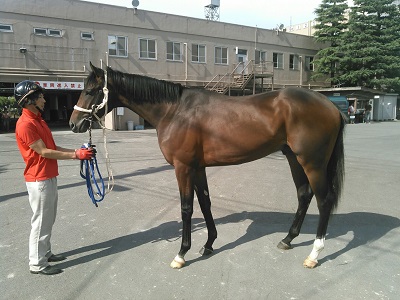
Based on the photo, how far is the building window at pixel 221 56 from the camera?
92.9 feet

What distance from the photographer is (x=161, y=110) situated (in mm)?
3629

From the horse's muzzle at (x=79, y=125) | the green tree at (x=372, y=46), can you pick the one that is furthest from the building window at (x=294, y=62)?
the horse's muzzle at (x=79, y=125)

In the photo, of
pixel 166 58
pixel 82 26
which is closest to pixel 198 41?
pixel 166 58

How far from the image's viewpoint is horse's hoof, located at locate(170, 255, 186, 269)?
10.9 feet

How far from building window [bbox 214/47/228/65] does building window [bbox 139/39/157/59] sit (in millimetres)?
6074

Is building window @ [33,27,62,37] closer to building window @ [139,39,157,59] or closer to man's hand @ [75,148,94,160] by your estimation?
building window @ [139,39,157,59]

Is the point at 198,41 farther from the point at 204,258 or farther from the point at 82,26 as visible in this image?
the point at 204,258

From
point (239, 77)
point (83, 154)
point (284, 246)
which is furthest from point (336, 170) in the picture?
point (239, 77)

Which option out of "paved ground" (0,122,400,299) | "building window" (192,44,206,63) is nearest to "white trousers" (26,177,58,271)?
"paved ground" (0,122,400,299)

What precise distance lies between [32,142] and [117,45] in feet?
74.4

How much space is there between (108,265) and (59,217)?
1865mm

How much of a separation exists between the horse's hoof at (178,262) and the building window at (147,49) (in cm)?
2338

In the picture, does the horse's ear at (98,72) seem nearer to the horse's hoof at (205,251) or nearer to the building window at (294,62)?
the horse's hoof at (205,251)

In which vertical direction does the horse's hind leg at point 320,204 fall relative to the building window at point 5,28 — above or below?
below
